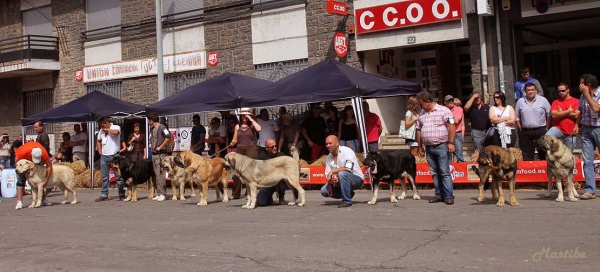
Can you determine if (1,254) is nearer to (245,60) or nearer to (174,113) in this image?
(174,113)

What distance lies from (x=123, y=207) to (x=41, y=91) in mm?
16049

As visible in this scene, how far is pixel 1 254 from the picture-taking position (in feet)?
31.3

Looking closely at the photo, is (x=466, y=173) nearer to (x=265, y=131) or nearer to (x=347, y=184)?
(x=347, y=184)

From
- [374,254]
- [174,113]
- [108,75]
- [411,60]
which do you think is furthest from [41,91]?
[374,254]

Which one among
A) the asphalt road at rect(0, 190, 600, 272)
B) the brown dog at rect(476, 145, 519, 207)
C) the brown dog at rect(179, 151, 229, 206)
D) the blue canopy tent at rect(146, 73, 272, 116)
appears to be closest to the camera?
the asphalt road at rect(0, 190, 600, 272)

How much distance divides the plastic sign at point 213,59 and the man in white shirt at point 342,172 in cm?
1219

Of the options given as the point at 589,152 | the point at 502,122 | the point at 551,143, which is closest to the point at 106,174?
the point at 502,122

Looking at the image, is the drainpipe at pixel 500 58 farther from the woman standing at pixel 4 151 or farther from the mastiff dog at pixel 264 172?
the woman standing at pixel 4 151

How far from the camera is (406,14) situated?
19.3 metres

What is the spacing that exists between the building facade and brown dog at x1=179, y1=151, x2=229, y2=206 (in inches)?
300

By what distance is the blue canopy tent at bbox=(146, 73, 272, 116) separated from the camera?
17484 mm

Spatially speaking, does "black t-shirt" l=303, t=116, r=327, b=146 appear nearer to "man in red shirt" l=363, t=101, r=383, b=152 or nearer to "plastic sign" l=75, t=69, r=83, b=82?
"man in red shirt" l=363, t=101, r=383, b=152

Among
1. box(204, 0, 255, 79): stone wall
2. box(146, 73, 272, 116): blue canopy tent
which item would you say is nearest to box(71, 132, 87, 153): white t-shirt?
box(204, 0, 255, 79): stone wall

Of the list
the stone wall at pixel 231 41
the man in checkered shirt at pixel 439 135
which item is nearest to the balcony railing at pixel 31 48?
the stone wall at pixel 231 41
